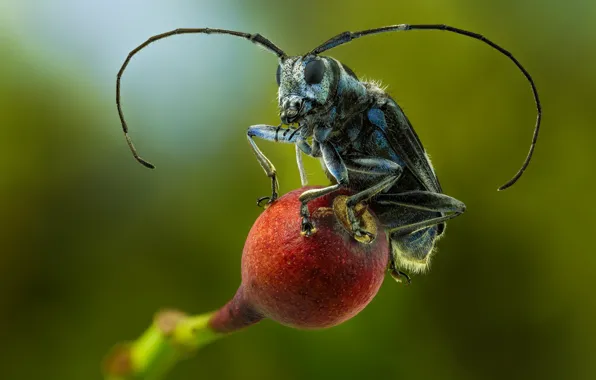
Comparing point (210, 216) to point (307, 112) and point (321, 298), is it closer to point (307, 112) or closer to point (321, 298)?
point (307, 112)

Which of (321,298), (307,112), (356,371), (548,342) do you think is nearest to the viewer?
(321,298)

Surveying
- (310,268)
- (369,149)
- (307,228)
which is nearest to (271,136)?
(369,149)

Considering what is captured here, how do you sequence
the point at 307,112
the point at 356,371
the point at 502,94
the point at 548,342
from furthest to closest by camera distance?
the point at 502,94 → the point at 548,342 → the point at 356,371 → the point at 307,112

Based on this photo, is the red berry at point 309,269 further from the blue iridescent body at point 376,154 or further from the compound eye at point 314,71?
the compound eye at point 314,71

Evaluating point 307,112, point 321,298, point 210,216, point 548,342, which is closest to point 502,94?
point 548,342

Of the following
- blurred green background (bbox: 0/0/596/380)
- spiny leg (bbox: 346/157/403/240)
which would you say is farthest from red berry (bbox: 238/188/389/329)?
blurred green background (bbox: 0/0/596/380)

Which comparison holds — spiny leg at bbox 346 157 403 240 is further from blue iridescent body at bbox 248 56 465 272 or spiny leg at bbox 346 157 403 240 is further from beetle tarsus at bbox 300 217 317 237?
beetle tarsus at bbox 300 217 317 237

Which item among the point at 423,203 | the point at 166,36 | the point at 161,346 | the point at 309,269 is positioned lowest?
the point at 161,346

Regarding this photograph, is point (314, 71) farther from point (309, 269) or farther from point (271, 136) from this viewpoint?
point (309, 269)
